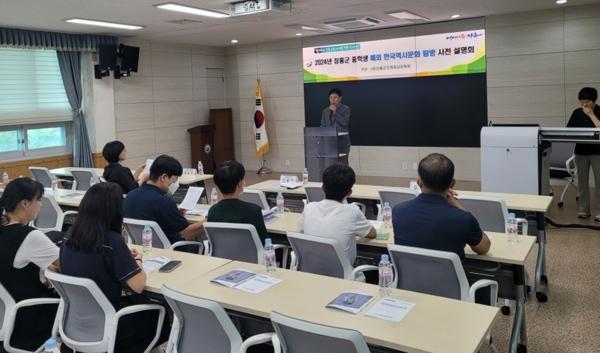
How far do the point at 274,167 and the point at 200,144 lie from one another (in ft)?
5.70

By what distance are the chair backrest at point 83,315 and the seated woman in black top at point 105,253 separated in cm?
7

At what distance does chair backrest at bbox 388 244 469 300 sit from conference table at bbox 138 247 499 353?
0.83 feet

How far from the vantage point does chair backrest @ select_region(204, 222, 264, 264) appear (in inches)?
124

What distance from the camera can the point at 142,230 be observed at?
139 inches

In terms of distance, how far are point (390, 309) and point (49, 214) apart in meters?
3.95

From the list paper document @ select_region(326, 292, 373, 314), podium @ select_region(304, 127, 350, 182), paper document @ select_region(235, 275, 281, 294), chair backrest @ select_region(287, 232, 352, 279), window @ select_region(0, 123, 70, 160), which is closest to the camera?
paper document @ select_region(326, 292, 373, 314)

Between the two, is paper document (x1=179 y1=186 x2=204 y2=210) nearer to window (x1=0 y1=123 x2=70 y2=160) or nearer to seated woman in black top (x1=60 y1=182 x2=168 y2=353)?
seated woman in black top (x1=60 y1=182 x2=168 y2=353)

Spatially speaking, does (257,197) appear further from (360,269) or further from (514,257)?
(514,257)

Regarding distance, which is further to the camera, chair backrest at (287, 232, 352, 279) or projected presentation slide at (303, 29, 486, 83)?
projected presentation slide at (303, 29, 486, 83)

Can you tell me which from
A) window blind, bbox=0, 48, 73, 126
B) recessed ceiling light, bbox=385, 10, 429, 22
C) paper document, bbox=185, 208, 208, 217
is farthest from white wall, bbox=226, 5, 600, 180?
paper document, bbox=185, 208, 208, 217

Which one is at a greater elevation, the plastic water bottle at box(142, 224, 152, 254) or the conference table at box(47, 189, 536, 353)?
the plastic water bottle at box(142, 224, 152, 254)

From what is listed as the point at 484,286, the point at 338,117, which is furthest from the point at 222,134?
the point at 484,286

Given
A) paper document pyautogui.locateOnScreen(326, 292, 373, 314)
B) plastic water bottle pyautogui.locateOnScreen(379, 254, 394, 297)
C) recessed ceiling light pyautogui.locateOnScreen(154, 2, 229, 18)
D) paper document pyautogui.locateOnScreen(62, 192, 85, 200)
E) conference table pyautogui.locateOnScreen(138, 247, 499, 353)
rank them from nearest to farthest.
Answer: conference table pyautogui.locateOnScreen(138, 247, 499, 353)
paper document pyautogui.locateOnScreen(326, 292, 373, 314)
plastic water bottle pyautogui.locateOnScreen(379, 254, 394, 297)
paper document pyautogui.locateOnScreen(62, 192, 85, 200)
recessed ceiling light pyautogui.locateOnScreen(154, 2, 229, 18)

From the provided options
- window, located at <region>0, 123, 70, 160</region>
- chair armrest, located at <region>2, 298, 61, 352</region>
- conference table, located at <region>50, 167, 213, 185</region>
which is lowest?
chair armrest, located at <region>2, 298, 61, 352</region>
